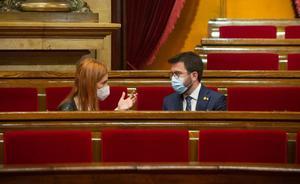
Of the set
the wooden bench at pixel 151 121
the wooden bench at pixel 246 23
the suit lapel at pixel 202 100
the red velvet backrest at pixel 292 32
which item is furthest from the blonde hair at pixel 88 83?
the red velvet backrest at pixel 292 32

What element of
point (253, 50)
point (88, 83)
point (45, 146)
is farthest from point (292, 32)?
point (45, 146)

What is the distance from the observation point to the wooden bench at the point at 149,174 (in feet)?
4.87

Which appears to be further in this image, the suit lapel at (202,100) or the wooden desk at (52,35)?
the wooden desk at (52,35)

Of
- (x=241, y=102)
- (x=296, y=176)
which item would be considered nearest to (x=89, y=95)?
(x=241, y=102)

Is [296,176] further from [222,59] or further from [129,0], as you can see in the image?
[129,0]

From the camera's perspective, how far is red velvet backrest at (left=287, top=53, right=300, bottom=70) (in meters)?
3.57

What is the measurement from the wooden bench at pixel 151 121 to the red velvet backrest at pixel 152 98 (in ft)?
2.20

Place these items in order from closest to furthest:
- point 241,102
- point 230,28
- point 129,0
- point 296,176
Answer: point 296,176, point 241,102, point 230,28, point 129,0

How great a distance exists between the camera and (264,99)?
2883 millimetres

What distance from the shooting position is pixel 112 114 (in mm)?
2205

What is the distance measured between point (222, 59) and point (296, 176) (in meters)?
2.06

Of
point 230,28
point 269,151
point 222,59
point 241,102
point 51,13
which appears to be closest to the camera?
point 269,151

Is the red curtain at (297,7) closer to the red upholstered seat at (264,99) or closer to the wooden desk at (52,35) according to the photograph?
the wooden desk at (52,35)

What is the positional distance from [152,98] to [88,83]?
0.47 m
